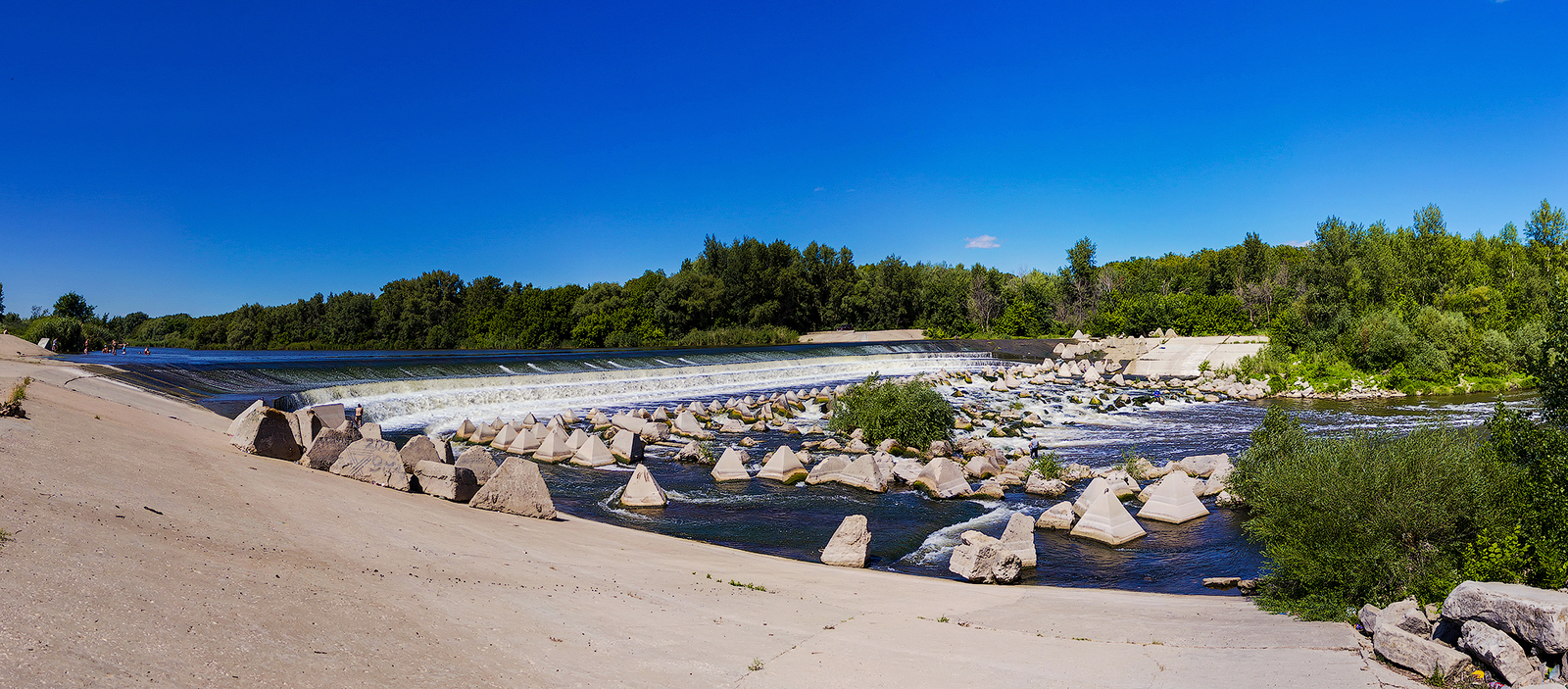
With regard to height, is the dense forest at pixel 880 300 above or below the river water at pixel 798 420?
above

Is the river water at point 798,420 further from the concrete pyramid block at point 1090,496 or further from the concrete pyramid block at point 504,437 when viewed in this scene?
the concrete pyramid block at point 504,437

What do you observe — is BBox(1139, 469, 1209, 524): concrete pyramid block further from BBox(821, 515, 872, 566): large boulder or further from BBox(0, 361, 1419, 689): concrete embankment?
BBox(821, 515, 872, 566): large boulder

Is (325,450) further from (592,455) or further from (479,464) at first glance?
(592,455)

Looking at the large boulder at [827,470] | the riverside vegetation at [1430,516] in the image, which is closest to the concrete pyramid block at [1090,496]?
the riverside vegetation at [1430,516]

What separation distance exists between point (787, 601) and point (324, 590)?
415 cm

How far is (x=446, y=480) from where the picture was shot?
1170cm

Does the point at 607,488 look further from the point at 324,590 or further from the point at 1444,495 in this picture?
the point at 1444,495

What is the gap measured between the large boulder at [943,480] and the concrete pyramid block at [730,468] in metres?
3.65

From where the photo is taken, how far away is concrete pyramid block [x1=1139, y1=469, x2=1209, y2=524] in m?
12.4

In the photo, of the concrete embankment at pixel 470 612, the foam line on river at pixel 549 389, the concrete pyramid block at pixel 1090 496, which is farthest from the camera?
the foam line on river at pixel 549 389

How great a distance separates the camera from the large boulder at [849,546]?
10281mm

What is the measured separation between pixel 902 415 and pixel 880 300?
189ft

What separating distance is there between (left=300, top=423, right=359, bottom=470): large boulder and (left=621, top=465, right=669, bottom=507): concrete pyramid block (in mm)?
4625

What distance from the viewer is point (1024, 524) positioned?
35.0ft
